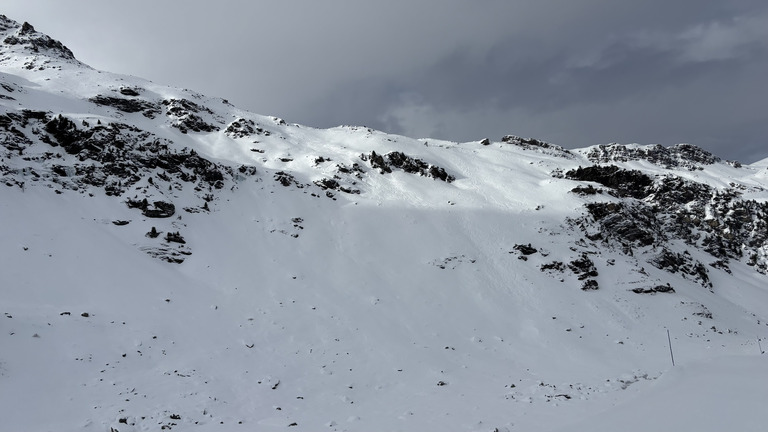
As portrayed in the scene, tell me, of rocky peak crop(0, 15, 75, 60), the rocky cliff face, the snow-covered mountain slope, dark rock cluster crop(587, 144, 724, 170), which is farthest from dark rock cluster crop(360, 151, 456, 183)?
rocky peak crop(0, 15, 75, 60)

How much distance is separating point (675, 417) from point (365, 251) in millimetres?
24945

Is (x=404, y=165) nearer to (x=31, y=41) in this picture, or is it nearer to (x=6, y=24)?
(x=31, y=41)

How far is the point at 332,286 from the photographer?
2783cm

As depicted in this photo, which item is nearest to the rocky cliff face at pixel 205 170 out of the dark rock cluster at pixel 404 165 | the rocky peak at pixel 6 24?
the dark rock cluster at pixel 404 165

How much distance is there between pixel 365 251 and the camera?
3309 centimetres

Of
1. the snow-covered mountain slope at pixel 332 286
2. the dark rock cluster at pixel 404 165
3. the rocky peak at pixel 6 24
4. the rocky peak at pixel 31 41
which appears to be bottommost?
the snow-covered mountain slope at pixel 332 286

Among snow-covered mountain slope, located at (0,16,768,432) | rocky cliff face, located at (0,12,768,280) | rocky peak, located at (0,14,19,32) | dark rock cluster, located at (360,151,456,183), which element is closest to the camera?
snow-covered mountain slope, located at (0,16,768,432)

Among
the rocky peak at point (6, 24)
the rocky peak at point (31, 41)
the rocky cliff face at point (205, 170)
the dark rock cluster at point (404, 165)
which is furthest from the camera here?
the rocky peak at point (6, 24)

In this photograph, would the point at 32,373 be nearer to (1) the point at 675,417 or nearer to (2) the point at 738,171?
(1) the point at 675,417

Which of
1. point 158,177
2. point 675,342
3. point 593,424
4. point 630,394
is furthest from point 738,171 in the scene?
point 158,177

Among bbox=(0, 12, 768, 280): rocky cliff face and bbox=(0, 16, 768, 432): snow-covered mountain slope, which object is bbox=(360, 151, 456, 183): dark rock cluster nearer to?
bbox=(0, 12, 768, 280): rocky cliff face

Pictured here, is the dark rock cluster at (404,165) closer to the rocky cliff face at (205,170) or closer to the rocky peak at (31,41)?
the rocky cliff face at (205,170)

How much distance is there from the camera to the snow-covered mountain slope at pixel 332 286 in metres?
14.4

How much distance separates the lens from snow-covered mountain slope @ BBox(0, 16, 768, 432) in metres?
14.4
